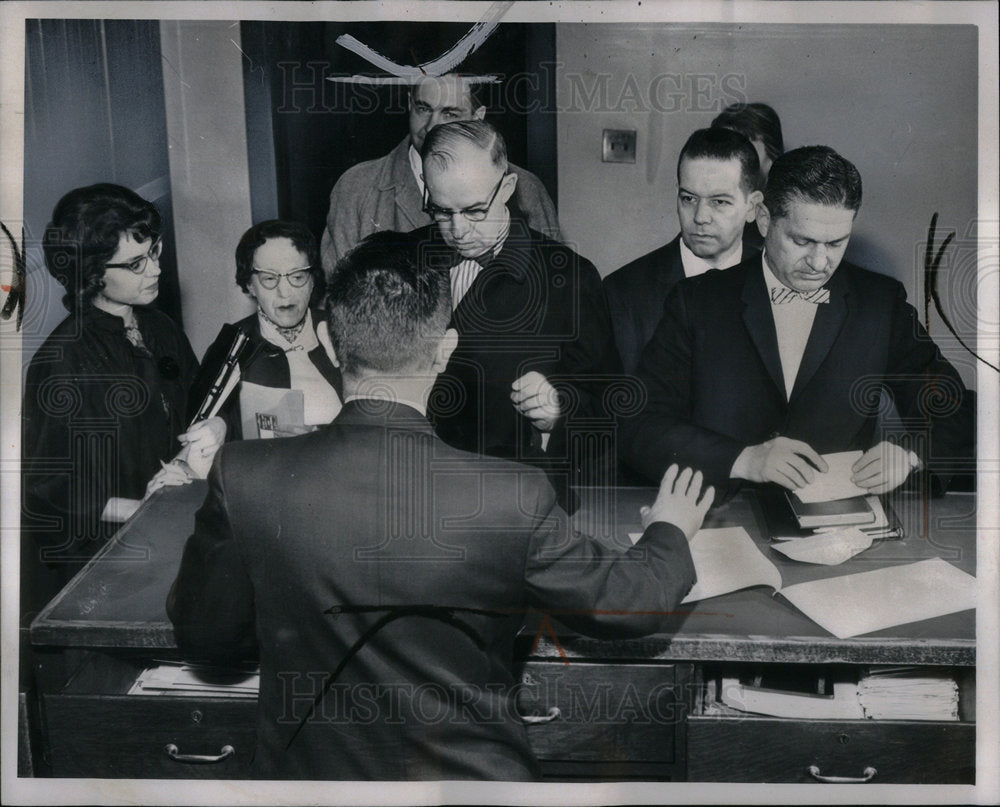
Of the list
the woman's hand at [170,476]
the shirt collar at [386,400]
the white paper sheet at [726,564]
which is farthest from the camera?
the woman's hand at [170,476]

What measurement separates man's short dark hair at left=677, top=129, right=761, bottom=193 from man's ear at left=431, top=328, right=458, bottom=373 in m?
0.51

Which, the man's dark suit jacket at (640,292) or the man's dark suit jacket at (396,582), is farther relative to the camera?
the man's dark suit jacket at (640,292)

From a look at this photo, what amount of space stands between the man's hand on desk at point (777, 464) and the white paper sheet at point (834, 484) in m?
0.01

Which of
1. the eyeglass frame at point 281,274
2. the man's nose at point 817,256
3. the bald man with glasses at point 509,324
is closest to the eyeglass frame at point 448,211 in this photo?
the bald man with glasses at point 509,324

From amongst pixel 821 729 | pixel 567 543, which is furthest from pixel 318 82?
pixel 821 729

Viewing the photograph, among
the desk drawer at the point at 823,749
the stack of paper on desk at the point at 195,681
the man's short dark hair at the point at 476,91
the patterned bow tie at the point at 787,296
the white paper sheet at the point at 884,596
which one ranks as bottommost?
the desk drawer at the point at 823,749

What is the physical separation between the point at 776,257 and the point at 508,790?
1.10 metres

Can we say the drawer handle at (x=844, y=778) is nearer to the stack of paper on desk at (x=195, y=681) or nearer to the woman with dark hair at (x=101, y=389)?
the stack of paper on desk at (x=195, y=681)

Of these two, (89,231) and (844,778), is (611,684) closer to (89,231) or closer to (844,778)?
(844,778)

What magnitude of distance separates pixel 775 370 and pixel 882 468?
0.28 meters

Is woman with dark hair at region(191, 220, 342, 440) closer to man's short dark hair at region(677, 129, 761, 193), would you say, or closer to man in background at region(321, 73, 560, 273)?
man in background at region(321, 73, 560, 273)

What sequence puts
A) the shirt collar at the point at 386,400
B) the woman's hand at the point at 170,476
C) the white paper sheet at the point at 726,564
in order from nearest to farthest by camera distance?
1. the shirt collar at the point at 386,400
2. the white paper sheet at the point at 726,564
3. the woman's hand at the point at 170,476

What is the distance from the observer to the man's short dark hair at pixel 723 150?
1746 mm

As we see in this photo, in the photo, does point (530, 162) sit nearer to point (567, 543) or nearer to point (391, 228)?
point (391, 228)
